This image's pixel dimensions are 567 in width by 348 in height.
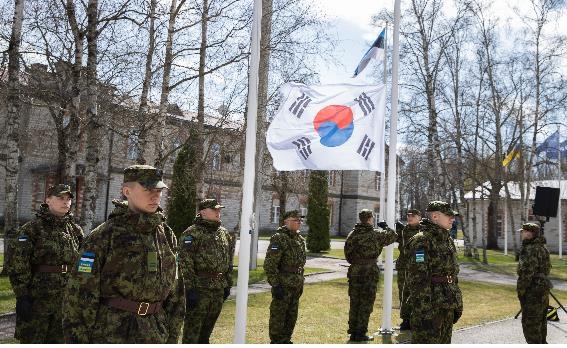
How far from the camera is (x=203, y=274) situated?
6.64 m

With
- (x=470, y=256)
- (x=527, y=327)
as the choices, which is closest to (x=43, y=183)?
(x=470, y=256)

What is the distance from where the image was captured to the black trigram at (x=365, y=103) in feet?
25.9

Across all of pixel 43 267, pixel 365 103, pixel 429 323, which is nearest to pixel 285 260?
pixel 429 323

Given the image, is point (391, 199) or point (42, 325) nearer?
point (42, 325)

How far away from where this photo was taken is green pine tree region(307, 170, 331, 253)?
2945cm

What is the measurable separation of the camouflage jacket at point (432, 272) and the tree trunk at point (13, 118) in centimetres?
878

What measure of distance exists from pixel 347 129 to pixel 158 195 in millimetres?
4238

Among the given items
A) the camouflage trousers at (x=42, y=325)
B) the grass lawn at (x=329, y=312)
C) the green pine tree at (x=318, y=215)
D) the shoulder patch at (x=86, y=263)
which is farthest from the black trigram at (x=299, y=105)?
the green pine tree at (x=318, y=215)

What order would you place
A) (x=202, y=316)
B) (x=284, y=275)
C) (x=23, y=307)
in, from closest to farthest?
(x=23, y=307) < (x=202, y=316) < (x=284, y=275)

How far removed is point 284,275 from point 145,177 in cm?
413

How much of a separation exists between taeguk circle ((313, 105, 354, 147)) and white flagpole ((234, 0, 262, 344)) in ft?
4.35

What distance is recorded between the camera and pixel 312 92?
7.50m

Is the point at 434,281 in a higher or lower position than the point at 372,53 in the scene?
lower

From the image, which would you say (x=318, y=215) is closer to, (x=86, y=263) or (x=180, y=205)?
(x=180, y=205)
